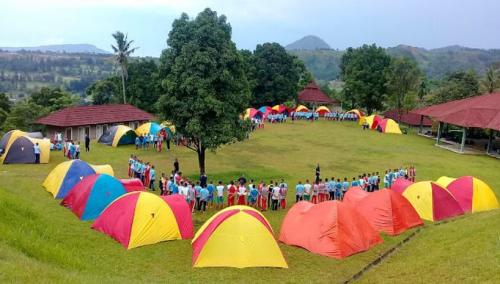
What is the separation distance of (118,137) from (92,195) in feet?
50.5

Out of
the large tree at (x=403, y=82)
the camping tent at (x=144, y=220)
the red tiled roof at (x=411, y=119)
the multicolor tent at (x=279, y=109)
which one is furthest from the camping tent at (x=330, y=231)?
the red tiled roof at (x=411, y=119)

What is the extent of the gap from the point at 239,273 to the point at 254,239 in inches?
37.5

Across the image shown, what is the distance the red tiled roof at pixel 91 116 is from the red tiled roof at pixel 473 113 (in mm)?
24348

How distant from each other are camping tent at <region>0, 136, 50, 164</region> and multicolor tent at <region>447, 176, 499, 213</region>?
1883 centimetres

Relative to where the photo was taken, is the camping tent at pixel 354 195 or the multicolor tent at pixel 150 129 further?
the multicolor tent at pixel 150 129

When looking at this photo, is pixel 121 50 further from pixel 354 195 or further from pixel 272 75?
pixel 354 195

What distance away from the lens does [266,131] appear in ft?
128

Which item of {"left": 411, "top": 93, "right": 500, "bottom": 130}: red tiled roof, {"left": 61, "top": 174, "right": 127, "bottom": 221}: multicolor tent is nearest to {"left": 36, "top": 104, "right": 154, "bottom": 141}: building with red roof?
{"left": 61, "top": 174, "right": 127, "bottom": 221}: multicolor tent

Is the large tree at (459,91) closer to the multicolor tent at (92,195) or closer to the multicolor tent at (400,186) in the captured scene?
the multicolor tent at (400,186)

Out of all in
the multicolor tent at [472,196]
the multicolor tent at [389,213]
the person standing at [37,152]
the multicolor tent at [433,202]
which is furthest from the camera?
the person standing at [37,152]

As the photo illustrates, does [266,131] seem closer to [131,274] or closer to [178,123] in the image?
[178,123]

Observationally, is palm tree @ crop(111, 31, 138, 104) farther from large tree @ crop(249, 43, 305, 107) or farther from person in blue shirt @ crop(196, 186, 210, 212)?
person in blue shirt @ crop(196, 186, 210, 212)

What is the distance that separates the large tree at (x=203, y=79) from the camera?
63.2 ft

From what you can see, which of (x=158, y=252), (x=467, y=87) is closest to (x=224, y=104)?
(x=158, y=252)
